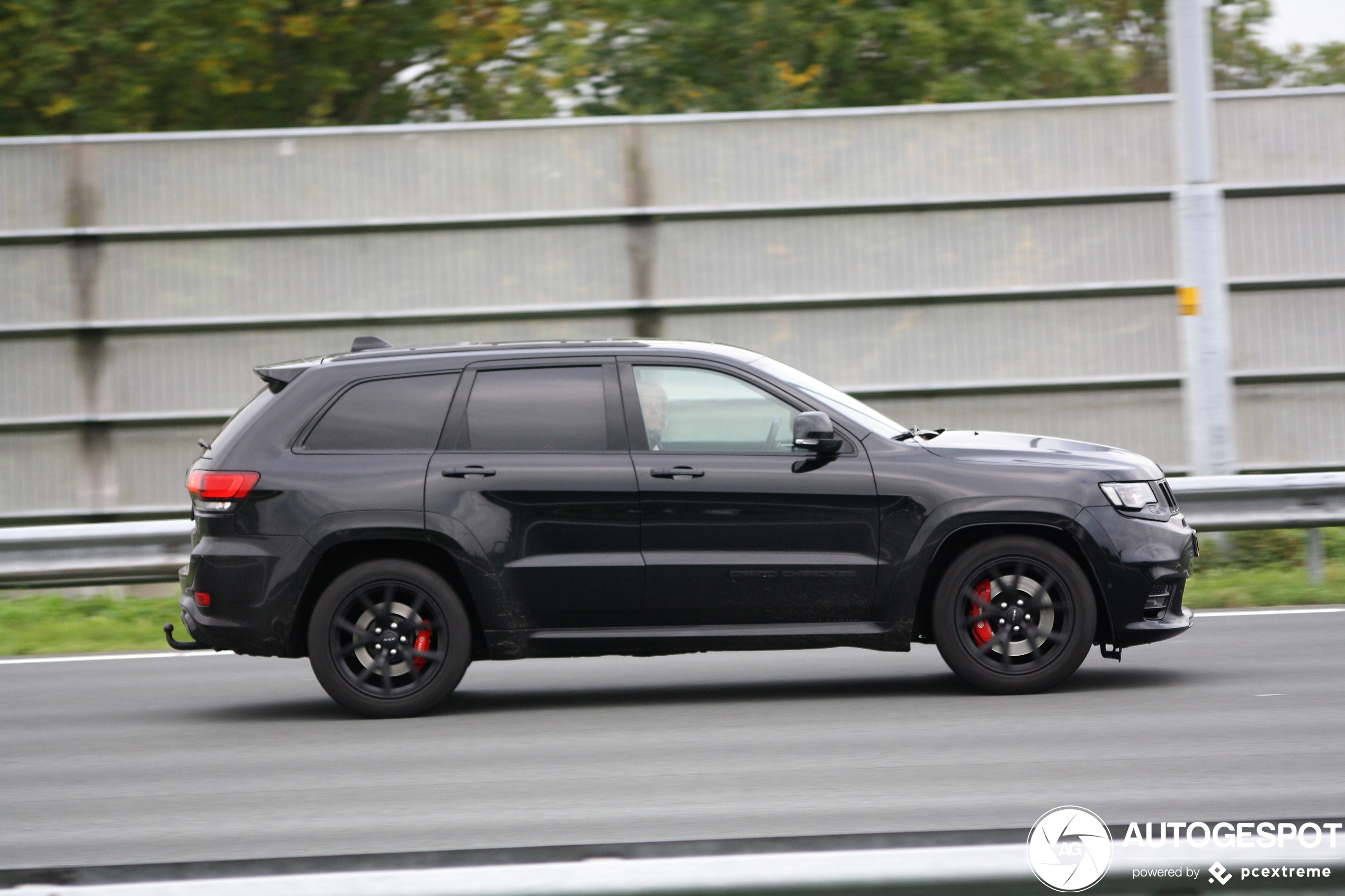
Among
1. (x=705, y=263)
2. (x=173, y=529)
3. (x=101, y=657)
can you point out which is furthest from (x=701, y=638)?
(x=705, y=263)

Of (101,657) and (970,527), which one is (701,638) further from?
(101,657)


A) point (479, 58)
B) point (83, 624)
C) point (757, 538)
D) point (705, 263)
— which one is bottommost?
point (83, 624)

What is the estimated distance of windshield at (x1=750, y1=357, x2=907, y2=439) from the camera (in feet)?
23.5

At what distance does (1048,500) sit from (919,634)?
0.88m

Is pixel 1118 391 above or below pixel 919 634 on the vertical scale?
above

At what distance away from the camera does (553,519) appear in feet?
22.8

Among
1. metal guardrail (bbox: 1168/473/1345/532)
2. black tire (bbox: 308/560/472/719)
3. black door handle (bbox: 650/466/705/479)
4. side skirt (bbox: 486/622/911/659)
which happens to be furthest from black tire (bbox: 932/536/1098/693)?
metal guardrail (bbox: 1168/473/1345/532)

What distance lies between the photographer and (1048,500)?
6.89 metres

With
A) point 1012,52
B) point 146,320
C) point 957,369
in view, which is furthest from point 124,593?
point 1012,52

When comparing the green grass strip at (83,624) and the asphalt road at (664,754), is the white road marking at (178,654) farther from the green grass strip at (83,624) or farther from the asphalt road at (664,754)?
the asphalt road at (664,754)

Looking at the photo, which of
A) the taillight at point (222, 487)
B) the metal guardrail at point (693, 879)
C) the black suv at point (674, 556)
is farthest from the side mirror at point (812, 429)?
the metal guardrail at point (693, 879)

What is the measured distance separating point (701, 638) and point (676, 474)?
77 centimetres

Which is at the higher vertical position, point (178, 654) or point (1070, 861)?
point (1070, 861)

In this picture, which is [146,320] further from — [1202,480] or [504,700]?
[1202,480]
